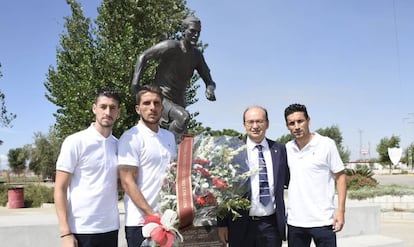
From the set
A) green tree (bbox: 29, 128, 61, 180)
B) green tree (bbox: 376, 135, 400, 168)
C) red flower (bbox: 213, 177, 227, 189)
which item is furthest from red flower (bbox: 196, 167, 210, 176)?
green tree (bbox: 376, 135, 400, 168)

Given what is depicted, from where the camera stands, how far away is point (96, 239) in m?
2.60

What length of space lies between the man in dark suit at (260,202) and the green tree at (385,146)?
60518 millimetres

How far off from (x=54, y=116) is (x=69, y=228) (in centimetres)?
1613

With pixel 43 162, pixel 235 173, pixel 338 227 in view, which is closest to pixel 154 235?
pixel 235 173

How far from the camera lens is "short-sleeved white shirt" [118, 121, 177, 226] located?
8.55ft

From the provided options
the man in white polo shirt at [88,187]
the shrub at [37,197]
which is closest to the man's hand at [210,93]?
the man in white polo shirt at [88,187]

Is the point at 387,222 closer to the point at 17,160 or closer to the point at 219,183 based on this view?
the point at 219,183

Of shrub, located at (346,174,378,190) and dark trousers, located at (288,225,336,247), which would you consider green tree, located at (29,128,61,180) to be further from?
dark trousers, located at (288,225,336,247)

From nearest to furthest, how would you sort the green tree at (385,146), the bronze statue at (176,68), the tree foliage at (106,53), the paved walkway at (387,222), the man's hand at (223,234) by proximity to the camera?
the man's hand at (223,234) < the paved walkway at (387,222) < the bronze statue at (176,68) < the tree foliage at (106,53) < the green tree at (385,146)

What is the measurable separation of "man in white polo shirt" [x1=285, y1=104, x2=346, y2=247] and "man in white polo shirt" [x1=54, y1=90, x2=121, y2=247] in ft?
4.53

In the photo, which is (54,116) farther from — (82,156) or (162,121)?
(82,156)

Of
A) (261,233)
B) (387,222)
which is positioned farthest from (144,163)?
(387,222)

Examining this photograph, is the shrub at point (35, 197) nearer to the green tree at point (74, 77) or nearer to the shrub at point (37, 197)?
the shrub at point (37, 197)

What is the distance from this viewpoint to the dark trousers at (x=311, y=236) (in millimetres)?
3145
